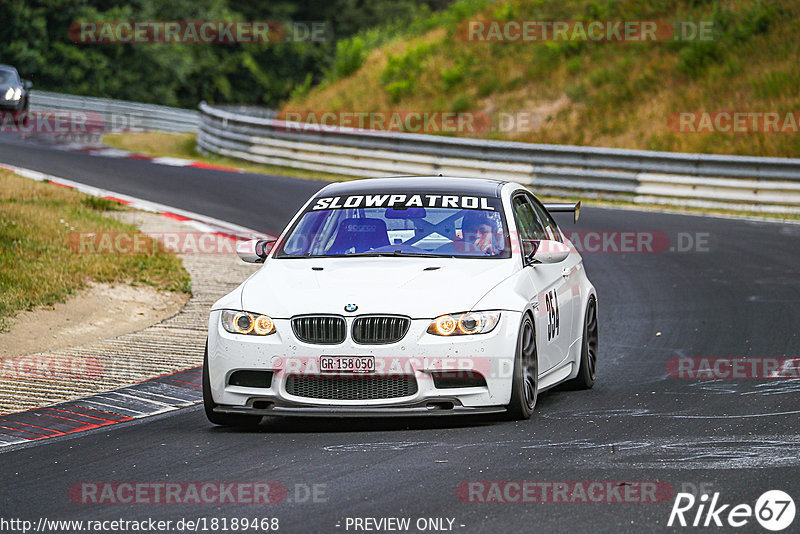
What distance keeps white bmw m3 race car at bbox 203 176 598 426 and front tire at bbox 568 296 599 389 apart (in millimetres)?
666

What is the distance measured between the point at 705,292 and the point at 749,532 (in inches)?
366

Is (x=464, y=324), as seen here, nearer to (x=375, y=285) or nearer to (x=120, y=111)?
(x=375, y=285)

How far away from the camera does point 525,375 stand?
27.0 ft

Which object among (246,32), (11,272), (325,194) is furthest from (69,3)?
(325,194)

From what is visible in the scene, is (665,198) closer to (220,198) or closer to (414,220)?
(220,198)

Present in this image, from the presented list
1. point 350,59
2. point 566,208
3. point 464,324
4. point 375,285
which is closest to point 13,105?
point 350,59

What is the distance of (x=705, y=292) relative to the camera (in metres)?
14.5

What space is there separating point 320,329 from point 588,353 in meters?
2.79

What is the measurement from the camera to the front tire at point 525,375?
26.3 feet

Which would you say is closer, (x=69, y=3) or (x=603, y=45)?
(x=603, y=45)

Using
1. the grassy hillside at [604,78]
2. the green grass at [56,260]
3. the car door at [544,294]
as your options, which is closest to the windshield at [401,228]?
the car door at [544,294]

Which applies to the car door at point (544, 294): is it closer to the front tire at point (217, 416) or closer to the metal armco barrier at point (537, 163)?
the front tire at point (217, 416)

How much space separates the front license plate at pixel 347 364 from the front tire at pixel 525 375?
912 millimetres

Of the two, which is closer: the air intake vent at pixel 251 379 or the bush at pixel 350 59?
the air intake vent at pixel 251 379
